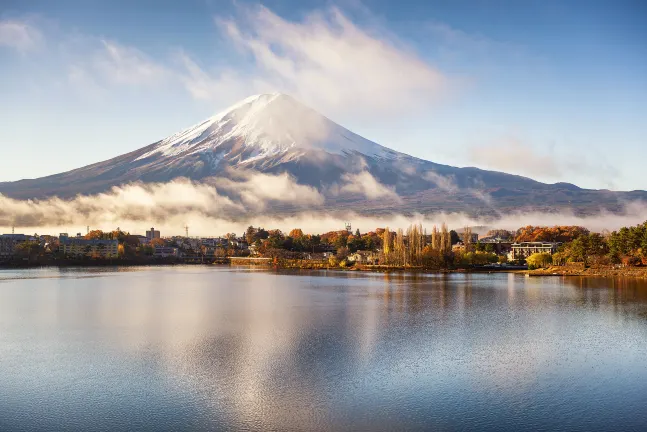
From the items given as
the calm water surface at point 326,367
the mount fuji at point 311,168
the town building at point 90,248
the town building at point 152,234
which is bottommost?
the calm water surface at point 326,367

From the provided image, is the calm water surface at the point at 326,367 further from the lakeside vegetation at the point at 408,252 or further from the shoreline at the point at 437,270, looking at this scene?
the lakeside vegetation at the point at 408,252

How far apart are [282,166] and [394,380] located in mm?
125996

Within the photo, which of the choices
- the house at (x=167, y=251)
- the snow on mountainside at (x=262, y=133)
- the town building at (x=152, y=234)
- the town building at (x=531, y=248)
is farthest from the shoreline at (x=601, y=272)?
the snow on mountainside at (x=262, y=133)

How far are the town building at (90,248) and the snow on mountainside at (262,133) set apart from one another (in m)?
59.6

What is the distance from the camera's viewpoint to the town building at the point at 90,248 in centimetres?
6878

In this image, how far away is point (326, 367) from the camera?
34.3ft

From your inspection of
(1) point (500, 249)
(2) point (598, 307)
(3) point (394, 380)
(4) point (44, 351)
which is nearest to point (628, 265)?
(2) point (598, 307)

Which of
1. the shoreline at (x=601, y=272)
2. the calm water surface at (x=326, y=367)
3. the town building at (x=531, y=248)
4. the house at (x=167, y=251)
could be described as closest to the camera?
the calm water surface at (x=326, y=367)

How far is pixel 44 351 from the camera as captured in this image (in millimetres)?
12094

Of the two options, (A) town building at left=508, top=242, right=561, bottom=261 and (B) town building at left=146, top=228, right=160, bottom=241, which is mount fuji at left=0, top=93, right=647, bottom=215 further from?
(A) town building at left=508, top=242, right=561, bottom=261

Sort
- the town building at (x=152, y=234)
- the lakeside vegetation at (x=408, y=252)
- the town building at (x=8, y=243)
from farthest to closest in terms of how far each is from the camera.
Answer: the town building at (x=152, y=234)
the town building at (x=8, y=243)
the lakeside vegetation at (x=408, y=252)

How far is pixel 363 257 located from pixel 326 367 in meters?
51.3

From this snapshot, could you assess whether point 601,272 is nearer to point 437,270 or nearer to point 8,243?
point 437,270

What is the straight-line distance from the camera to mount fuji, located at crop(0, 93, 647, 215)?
129250 mm
